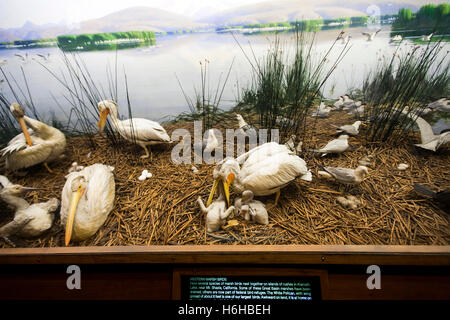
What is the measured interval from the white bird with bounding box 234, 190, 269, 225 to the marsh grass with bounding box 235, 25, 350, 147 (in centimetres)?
75

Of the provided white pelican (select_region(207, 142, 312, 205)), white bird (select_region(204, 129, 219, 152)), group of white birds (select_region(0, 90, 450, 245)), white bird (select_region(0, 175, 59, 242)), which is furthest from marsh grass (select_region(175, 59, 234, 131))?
white bird (select_region(0, 175, 59, 242))

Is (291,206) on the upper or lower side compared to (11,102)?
lower

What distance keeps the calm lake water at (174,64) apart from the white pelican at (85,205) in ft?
2.47

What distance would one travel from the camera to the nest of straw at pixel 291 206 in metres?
1.22

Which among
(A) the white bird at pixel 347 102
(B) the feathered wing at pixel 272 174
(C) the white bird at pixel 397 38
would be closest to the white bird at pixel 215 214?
(B) the feathered wing at pixel 272 174

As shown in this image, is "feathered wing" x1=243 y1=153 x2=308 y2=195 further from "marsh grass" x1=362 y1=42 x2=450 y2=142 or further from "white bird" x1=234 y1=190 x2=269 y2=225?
"marsh grass" x1=362 y1=42 x2=450 y2=142

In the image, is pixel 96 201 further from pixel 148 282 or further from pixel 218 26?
pixel 218 26

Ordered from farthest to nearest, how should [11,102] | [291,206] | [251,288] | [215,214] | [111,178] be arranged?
[11,102] → [111,178] → [291,206] → [215,214] → [251,288]

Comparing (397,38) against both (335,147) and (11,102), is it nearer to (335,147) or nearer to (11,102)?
(335,147)

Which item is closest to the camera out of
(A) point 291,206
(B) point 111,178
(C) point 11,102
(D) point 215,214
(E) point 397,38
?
(D) point 215,214

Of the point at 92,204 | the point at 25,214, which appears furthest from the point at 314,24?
the point at 25,214

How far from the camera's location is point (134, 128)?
5.46 ft

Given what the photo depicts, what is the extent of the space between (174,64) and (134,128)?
622mm

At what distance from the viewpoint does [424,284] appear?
3.75ft
